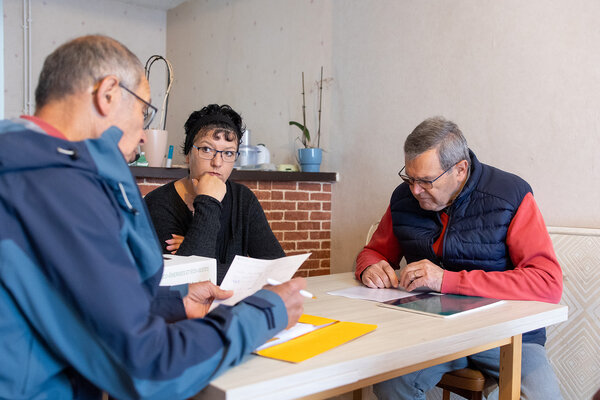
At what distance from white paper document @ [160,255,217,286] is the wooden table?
30cm

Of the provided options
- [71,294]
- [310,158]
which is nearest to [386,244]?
[310,158]

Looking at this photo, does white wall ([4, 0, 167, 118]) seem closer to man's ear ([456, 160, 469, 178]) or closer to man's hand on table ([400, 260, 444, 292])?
man's ear ([456, 160, 469, 178])

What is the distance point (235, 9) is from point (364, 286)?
3.45 meters

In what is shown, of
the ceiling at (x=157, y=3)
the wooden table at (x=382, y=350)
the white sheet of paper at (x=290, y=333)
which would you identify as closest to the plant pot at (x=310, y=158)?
the wooden table at (x=382, y=350)

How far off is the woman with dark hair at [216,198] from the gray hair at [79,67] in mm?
1049

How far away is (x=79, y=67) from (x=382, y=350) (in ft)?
2.63

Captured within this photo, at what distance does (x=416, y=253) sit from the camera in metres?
2.15

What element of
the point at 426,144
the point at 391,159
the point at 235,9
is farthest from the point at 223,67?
the point at 426,144

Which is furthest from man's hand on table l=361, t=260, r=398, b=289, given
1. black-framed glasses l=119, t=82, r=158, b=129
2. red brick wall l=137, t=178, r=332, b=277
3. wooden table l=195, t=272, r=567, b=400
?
red brick wall l=137, t=178, r=332, b=277

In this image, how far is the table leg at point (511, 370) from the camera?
151 centimetres

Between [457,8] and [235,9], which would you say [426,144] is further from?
[235,9]

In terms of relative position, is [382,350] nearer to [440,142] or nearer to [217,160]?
[440,142]

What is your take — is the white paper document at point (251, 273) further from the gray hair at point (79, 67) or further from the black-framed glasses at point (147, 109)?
the gray hair at point (79, 67)

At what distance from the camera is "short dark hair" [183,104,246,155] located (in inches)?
86.1
